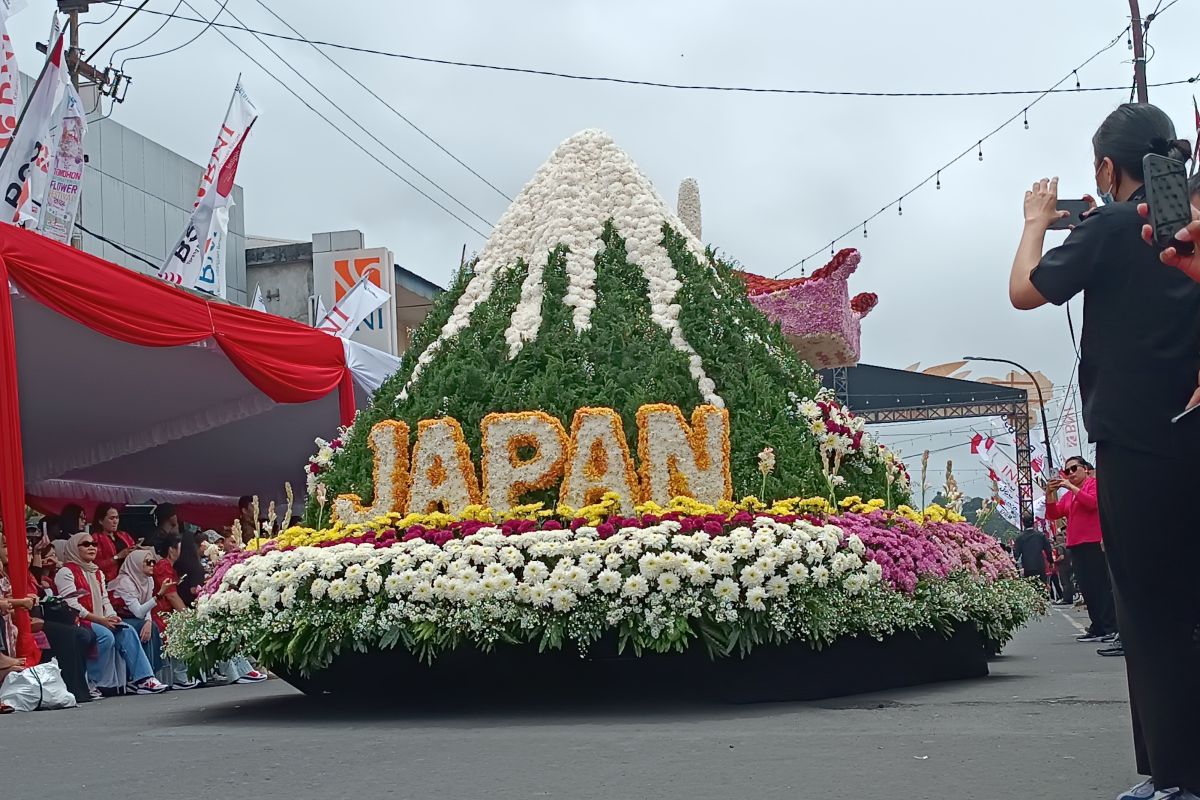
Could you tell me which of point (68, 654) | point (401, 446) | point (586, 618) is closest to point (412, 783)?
point (586, 618)

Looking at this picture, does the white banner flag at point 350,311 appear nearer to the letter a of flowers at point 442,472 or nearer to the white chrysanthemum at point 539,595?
the letter a of flowers at point 442,472

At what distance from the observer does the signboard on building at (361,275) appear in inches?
1017

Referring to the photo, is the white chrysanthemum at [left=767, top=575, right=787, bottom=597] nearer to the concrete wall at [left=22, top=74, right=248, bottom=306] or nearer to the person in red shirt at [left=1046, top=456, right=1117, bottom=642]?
the person in red shirt at [left=1046, top=456, right=1117, bottom=642]

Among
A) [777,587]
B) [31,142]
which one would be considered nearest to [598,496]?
[777,587]

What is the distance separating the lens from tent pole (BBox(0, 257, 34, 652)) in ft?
31.3

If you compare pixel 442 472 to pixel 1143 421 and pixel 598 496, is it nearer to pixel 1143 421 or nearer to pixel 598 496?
pixel 598 496

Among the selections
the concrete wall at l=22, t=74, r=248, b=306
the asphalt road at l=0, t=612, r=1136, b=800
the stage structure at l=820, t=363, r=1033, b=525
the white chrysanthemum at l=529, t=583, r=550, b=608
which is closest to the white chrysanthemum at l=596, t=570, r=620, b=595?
the white chrysanthemum at l=529, t=583, r=550, b=608

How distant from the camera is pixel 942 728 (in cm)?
607

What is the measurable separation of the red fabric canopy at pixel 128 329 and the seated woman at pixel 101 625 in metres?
1.04

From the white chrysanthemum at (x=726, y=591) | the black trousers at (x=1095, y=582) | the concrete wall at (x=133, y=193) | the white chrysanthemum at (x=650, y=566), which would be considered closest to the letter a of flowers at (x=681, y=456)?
the white chrysanthemum at (x=650, y=566)

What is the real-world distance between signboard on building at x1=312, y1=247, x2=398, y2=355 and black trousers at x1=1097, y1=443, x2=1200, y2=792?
73.2 feet

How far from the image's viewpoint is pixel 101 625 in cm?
1120

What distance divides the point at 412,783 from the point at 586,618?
7.44 feet

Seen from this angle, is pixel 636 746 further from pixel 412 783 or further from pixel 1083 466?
pixel 1083 466
